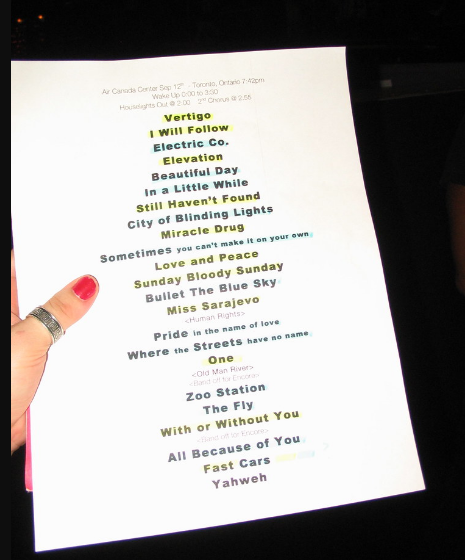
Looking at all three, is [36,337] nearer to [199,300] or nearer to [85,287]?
[85,287]

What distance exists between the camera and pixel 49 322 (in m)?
0.43

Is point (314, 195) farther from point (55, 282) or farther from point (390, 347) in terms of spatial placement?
point (55, 282)

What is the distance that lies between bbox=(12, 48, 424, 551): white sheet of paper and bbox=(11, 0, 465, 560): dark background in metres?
0.08

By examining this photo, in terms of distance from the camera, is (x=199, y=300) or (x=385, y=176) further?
(x=385, y=176)

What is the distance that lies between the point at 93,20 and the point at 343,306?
1.61ft

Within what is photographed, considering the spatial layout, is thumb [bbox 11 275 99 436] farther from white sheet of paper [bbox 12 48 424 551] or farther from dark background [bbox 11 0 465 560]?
dark background [bbox 11 0 465 560]

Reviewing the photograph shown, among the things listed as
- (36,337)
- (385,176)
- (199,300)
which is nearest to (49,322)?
(36,337)

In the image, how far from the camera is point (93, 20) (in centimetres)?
53

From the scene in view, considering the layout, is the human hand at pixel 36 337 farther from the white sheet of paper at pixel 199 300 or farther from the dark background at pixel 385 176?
the dark background at pixel 385 176

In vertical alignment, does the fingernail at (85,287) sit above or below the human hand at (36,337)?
above

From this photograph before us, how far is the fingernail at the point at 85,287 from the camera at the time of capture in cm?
43

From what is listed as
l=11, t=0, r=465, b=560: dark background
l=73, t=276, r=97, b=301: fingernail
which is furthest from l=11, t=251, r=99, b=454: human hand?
l=11, t=0, r=465, b=560: dark background

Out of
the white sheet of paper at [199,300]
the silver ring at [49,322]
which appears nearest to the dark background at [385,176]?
the white sheet of paper at [199,300]

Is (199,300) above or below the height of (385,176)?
below
